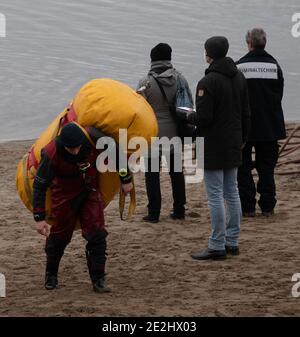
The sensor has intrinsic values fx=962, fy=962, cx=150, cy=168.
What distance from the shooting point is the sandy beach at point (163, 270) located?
22.2 feet

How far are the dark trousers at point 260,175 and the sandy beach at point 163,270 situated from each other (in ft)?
0.58

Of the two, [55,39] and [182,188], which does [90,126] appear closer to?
[182,188]

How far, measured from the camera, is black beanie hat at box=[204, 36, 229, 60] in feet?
25.6

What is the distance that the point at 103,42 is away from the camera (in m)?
24.2

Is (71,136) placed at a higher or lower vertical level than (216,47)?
lower

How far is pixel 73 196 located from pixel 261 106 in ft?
9.28

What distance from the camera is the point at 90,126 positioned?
686cm

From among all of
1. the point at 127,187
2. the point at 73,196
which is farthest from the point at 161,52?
the point at 73,196
